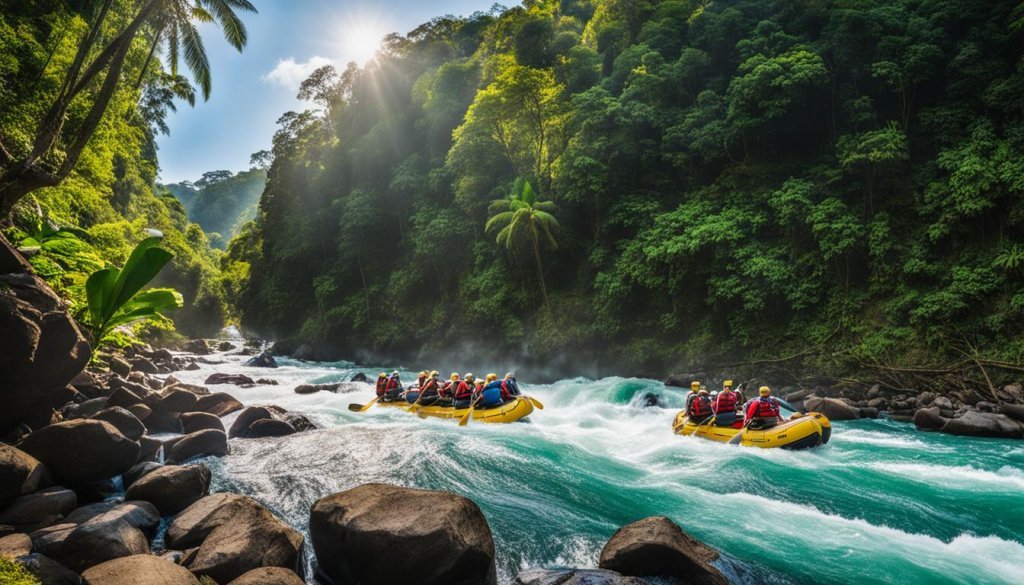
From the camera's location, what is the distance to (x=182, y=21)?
14.6 meters

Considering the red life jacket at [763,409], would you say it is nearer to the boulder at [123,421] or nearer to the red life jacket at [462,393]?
the red life jacket at [462,393]

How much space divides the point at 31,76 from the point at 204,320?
41.2 metres

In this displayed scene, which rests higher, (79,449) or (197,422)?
(79,449)

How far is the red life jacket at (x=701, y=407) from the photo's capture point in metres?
10.7

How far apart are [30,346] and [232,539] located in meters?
3.50

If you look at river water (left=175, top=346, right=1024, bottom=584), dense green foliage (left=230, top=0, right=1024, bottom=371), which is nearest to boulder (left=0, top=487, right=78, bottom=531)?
river water (left=175, top=346, right=1024, bottom=584)

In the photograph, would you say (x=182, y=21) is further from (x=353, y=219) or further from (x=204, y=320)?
(x=204, y=320)

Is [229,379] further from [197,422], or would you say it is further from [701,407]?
[701,407]

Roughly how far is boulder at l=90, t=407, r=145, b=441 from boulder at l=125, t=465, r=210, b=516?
2033mm

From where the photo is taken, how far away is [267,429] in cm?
941

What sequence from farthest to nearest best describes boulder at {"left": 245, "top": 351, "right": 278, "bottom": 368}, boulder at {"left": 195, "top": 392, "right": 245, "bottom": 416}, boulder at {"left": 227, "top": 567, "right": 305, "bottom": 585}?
boulder at {"left": 245, "top": 351, "right": 278, "bottom": 368} → boulder at {"left": 195, "top": 392, "right": 245, "bottom": 416} → boulder at {"left": 227, "top": 567, "right": 305, "bottom": 585}

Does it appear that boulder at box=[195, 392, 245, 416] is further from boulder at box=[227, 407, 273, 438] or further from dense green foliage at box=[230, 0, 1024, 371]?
dense green foliage at box=[230, 0, 1024, 371]

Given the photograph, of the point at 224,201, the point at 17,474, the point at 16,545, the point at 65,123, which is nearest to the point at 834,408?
the point at 16,545

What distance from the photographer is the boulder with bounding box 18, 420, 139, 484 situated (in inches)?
207
